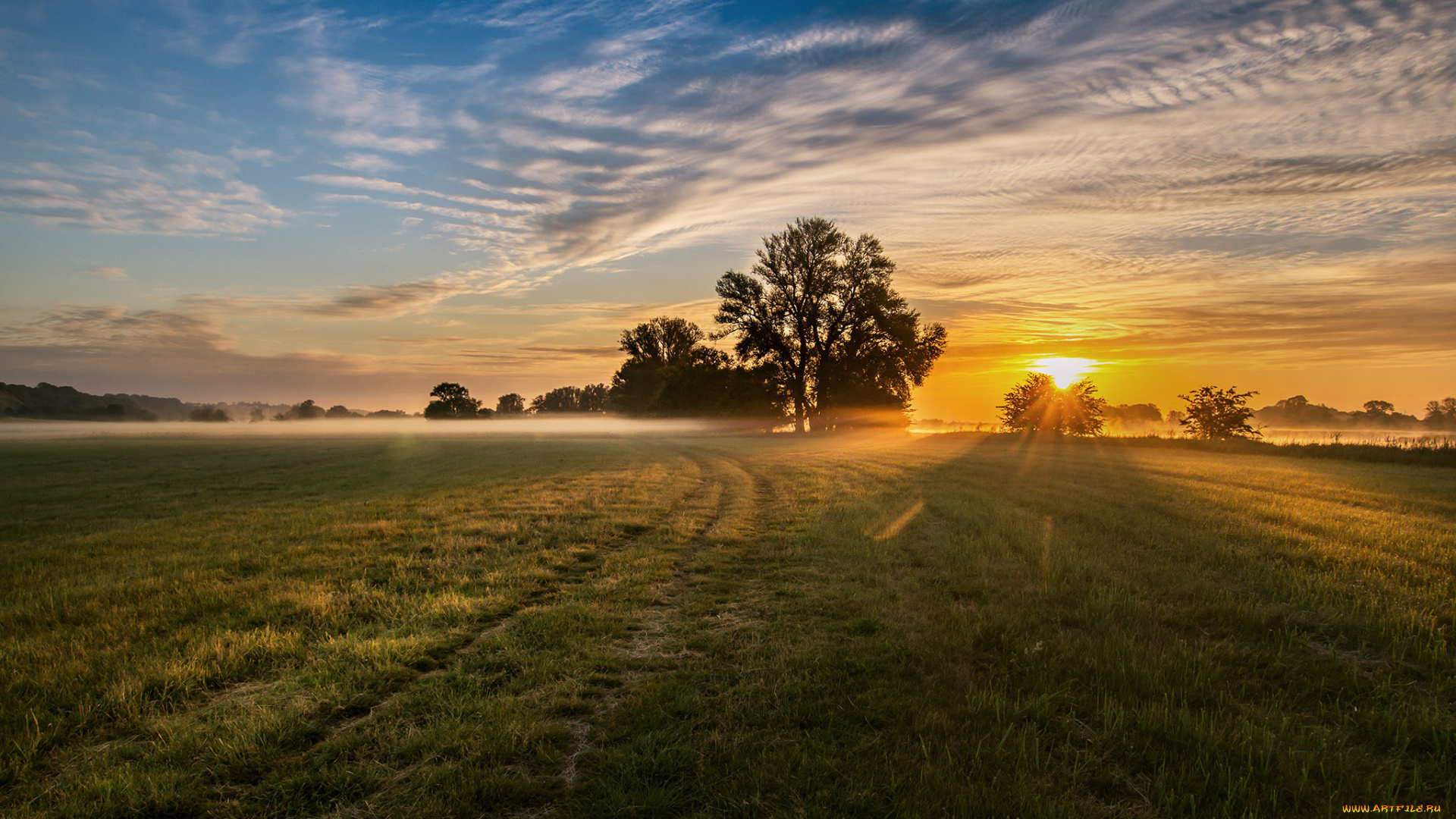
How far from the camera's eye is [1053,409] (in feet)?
155

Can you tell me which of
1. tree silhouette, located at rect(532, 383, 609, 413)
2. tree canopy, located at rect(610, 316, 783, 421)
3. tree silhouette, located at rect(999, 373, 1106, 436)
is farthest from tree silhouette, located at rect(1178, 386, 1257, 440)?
tree silhouette, located at rect(532, 383, 609, 413)

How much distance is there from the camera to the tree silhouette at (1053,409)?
151ft

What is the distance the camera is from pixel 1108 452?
27.3 metres

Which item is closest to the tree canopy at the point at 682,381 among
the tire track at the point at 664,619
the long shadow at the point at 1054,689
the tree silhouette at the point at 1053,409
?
the tree silhouette at the point at 1053,409

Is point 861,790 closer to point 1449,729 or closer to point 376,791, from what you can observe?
point 376,791

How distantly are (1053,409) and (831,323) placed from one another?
19625mm

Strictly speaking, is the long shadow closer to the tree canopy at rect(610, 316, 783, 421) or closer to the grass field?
the grass field

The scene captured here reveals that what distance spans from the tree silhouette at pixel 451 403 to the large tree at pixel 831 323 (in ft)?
275

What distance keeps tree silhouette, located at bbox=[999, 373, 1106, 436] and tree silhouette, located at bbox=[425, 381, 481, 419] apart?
10263cm

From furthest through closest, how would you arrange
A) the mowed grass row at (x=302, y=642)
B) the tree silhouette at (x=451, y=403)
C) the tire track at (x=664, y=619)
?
1. the tree silhouette at (x=451, y=403)
2. the tire track at (x=664, y=619)
3. the mowed grass row at (x=302, y=642)

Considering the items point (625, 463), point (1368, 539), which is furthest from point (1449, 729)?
point (625, 463)

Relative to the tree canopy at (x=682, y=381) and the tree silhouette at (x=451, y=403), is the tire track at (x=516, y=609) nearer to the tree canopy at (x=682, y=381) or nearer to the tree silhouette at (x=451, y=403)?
the tree canopy at (x=682, y=381)

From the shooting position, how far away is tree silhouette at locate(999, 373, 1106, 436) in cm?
4594

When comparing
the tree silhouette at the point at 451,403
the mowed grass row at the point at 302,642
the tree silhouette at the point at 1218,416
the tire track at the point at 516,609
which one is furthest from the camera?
the tree silhouette at the point at 451,403
